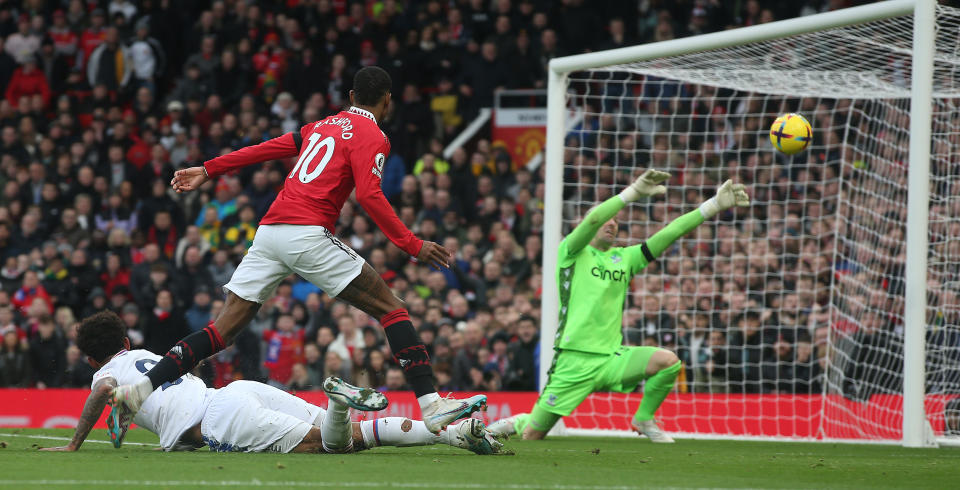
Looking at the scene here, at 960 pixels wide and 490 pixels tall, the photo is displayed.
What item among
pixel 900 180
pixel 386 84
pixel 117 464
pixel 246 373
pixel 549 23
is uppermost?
pixel 549 23

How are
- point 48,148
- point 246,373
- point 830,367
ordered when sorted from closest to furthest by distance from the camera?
point 830,367 < point 246,373 < point 48,148

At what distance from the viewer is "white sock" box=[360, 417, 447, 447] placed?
695cm

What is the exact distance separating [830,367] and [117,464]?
8.46m

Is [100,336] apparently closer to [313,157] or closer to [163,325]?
[313,157]

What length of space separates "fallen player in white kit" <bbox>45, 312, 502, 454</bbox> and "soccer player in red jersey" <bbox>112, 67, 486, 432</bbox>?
0.86 feet

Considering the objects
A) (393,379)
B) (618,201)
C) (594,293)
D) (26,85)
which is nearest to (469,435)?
(618,201)

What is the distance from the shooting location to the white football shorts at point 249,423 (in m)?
6.98

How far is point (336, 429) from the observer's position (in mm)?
6875

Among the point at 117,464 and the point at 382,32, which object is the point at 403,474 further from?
the point at 382,32

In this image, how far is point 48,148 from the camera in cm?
1780

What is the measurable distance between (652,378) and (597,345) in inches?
19.5

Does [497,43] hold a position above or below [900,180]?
A: above

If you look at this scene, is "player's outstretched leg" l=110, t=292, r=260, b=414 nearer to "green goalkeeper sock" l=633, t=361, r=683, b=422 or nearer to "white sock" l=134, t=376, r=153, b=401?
"white sock" l=134, t=376, r=153, b=401

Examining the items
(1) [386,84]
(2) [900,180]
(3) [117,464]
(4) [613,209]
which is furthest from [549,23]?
(3) [117,464]
